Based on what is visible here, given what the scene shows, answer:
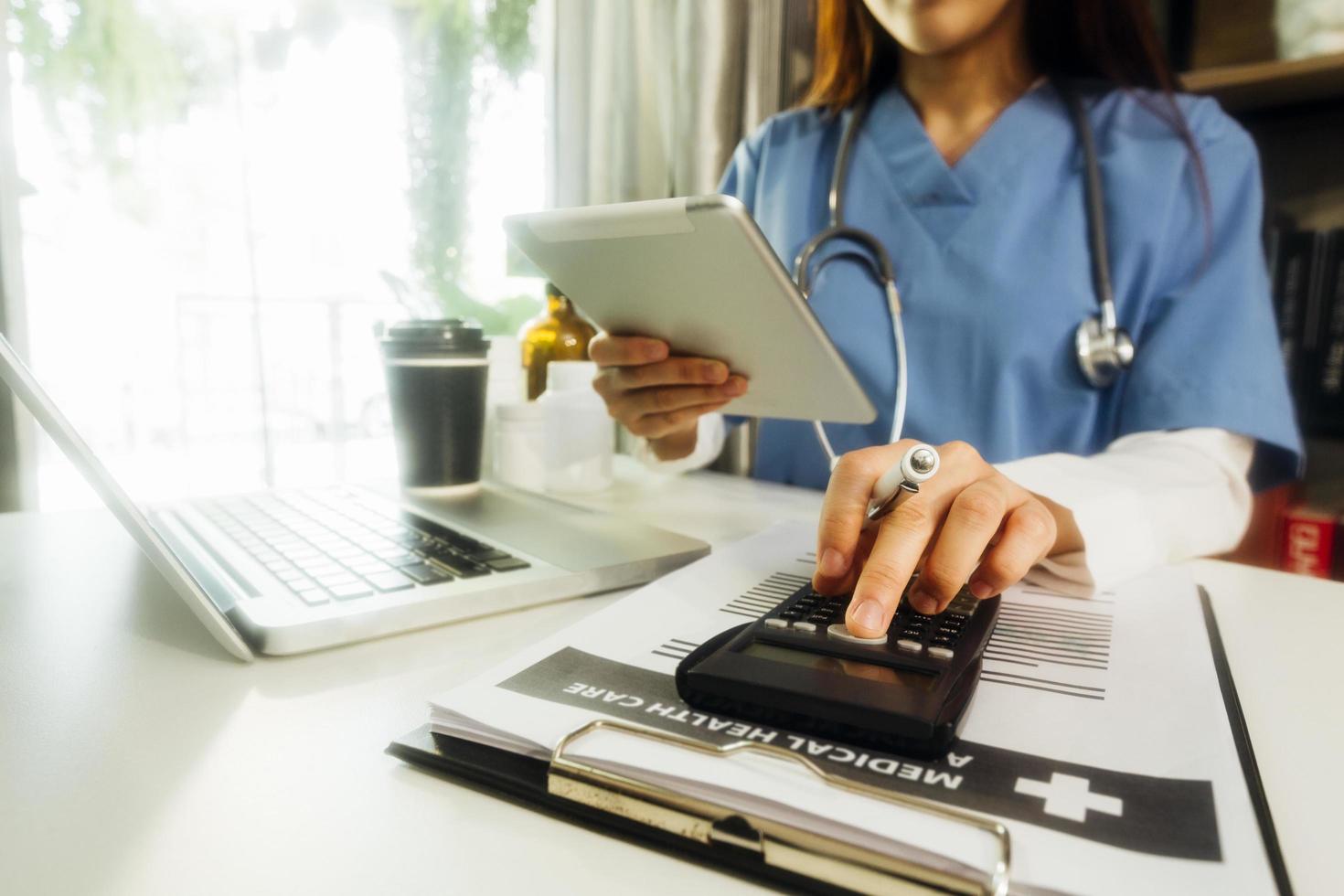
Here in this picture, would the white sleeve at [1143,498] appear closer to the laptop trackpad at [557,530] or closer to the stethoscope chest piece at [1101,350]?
the stethoscope chest piece at [1101,350]

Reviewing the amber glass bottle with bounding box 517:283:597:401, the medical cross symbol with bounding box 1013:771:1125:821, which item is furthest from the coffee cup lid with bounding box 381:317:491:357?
the medical cross symbol with bounding box 1013:771:1125:821

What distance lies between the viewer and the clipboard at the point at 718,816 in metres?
0.21

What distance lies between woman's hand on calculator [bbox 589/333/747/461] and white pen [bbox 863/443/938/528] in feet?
0.87

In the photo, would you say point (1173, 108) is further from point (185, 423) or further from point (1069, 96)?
point (185, 423)

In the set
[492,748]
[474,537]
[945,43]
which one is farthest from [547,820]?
[945,43]

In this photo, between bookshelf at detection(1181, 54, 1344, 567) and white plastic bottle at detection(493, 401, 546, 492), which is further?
bookshelf at detection(1181, 54, 1344, 567)

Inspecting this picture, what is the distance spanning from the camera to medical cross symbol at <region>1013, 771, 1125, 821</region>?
0.75ft

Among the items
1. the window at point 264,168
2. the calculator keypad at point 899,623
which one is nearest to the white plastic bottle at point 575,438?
the calculator keypad at point 899,623

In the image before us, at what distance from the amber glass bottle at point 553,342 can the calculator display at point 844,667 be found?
697mm

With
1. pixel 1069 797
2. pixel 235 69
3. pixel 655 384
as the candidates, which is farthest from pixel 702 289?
pixel 235 69

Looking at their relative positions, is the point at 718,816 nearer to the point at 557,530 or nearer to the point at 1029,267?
the point at 557,530

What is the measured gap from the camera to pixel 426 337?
2.32 ft

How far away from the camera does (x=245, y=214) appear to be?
148 centimetres

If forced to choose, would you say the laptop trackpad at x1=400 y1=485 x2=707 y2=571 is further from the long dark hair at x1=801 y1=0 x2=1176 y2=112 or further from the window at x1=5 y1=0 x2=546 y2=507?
the window at x1=5 y1=0 x2=546 y2=507
